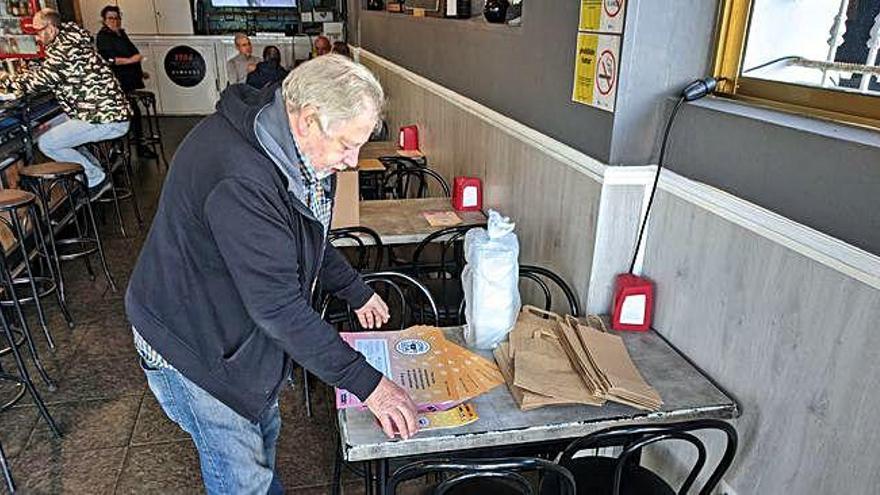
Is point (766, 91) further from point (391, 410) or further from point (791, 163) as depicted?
point (391, 410)

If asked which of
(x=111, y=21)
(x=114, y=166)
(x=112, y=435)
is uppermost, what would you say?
(x=111, y=21)

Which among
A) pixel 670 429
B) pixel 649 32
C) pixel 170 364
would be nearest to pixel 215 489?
pixel 170 364

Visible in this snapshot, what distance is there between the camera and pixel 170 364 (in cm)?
138

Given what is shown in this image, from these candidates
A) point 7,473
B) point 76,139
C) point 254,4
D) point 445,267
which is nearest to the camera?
point 7,473

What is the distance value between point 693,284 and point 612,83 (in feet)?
2.00

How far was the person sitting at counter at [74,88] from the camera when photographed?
12.8ft

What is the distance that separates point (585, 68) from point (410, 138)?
2647mm

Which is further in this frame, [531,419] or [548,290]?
[548,290]

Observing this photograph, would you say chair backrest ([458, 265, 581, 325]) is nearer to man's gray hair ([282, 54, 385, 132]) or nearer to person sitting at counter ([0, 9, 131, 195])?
man's gray hair ([282, 54, 385, 132])

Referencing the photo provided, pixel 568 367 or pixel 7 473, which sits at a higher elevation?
pixel 568 367

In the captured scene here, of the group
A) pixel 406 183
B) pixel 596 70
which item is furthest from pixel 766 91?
pixel 406 183

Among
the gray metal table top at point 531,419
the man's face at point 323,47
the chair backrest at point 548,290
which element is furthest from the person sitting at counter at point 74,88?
the gray metal table top at point 531,419

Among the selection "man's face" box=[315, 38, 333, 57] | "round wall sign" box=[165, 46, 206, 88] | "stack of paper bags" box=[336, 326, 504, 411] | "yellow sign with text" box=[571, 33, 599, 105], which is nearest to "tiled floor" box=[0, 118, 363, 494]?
"stack of paper bags" box=[336, 326, 504, 411]

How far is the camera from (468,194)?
10.2ft
